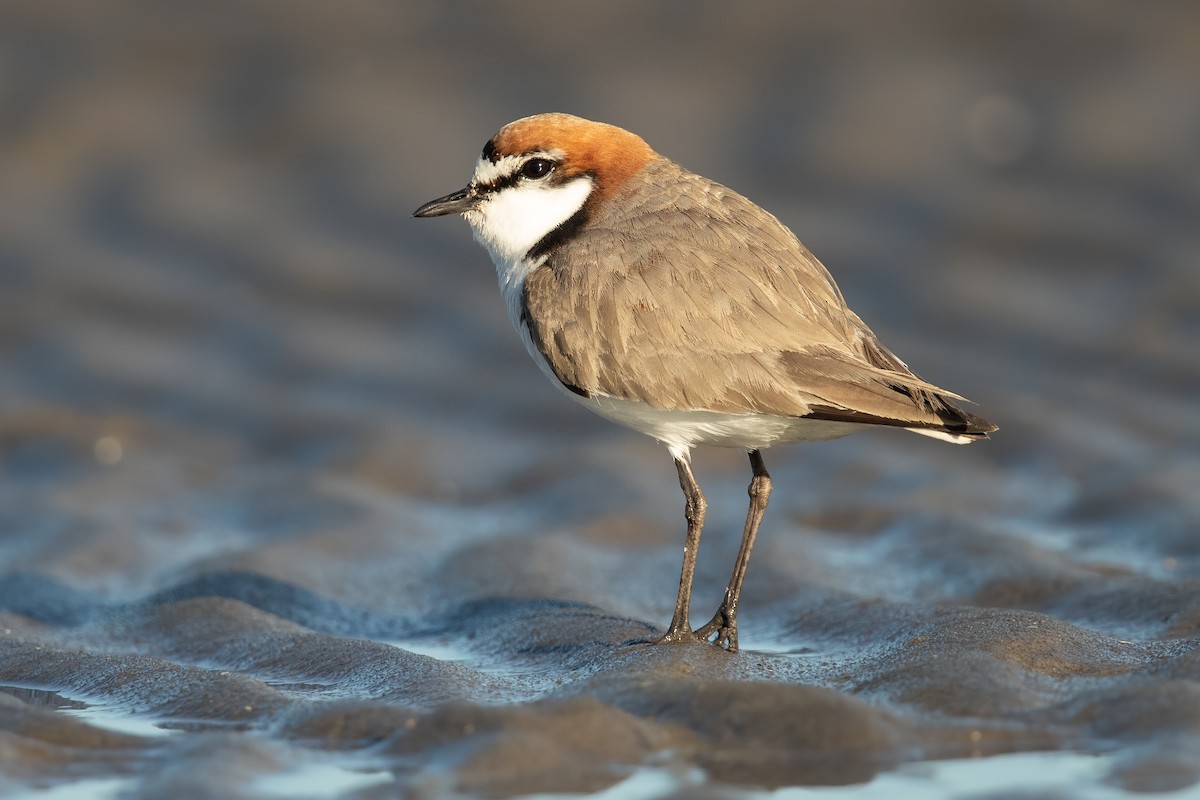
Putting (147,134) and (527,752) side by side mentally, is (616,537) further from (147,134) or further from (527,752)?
(147,134)

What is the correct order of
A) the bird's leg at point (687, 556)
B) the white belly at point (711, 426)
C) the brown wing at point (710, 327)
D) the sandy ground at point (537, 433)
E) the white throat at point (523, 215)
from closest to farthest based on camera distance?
the sandy ground at point (537, 433), the brown wing at point (710, 327), the white belly at point (711, 426), the bird's leg at point (687, 556), the white throat at point (523, 215)

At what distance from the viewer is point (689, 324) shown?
5.95 meters

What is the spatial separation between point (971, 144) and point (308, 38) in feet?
17.6

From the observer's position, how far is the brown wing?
5730 mm

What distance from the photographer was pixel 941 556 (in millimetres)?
7512

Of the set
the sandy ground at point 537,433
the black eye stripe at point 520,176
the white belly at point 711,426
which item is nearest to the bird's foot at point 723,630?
the sandy ground at point 537,433

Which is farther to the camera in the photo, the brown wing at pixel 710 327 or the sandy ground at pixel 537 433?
the brown wing at pixel 710 327

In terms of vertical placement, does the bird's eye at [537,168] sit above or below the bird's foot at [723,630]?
above

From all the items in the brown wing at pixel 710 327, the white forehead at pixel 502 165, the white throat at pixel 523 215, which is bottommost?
the brown wing at pixel 710 327

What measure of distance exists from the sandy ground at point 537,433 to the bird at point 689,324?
0.87 metres

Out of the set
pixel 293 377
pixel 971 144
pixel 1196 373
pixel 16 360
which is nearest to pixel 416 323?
pixel 293 377

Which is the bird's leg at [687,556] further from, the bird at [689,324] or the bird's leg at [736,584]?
the bird's leg at [736,584]

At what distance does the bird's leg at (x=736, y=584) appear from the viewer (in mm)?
6117

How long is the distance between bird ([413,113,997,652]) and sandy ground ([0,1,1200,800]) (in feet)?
2.85
